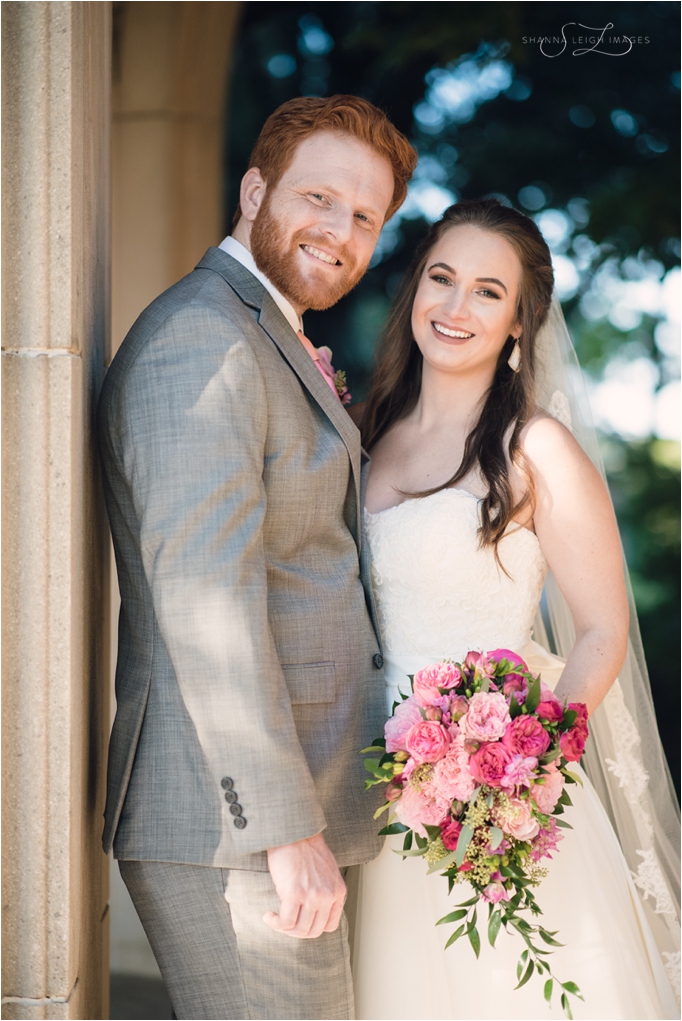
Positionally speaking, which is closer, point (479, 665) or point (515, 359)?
point (479, 665)

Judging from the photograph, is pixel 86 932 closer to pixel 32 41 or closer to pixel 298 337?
pixel 298 337

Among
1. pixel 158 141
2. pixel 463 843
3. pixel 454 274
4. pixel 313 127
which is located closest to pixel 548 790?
pixel 463 843

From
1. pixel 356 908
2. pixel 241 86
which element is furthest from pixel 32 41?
pixel 241 86

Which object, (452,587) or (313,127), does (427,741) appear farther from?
(313,127)

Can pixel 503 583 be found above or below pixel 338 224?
below

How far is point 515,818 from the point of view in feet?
6.49

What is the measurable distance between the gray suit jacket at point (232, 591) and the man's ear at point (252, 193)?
248 mm

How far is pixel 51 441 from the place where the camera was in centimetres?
206

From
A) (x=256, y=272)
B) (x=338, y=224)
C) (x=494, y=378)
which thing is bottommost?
(x=494, y=378)

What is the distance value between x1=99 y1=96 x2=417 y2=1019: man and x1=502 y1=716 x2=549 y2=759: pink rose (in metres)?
0.44

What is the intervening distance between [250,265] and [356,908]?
5.88 feet

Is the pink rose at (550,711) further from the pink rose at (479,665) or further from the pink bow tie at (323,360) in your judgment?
Result: the pink bow tie at (323,360)

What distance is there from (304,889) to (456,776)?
0.40 m

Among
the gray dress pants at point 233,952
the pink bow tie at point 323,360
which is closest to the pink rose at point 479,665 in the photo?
the gray dress pants at point 233,952
